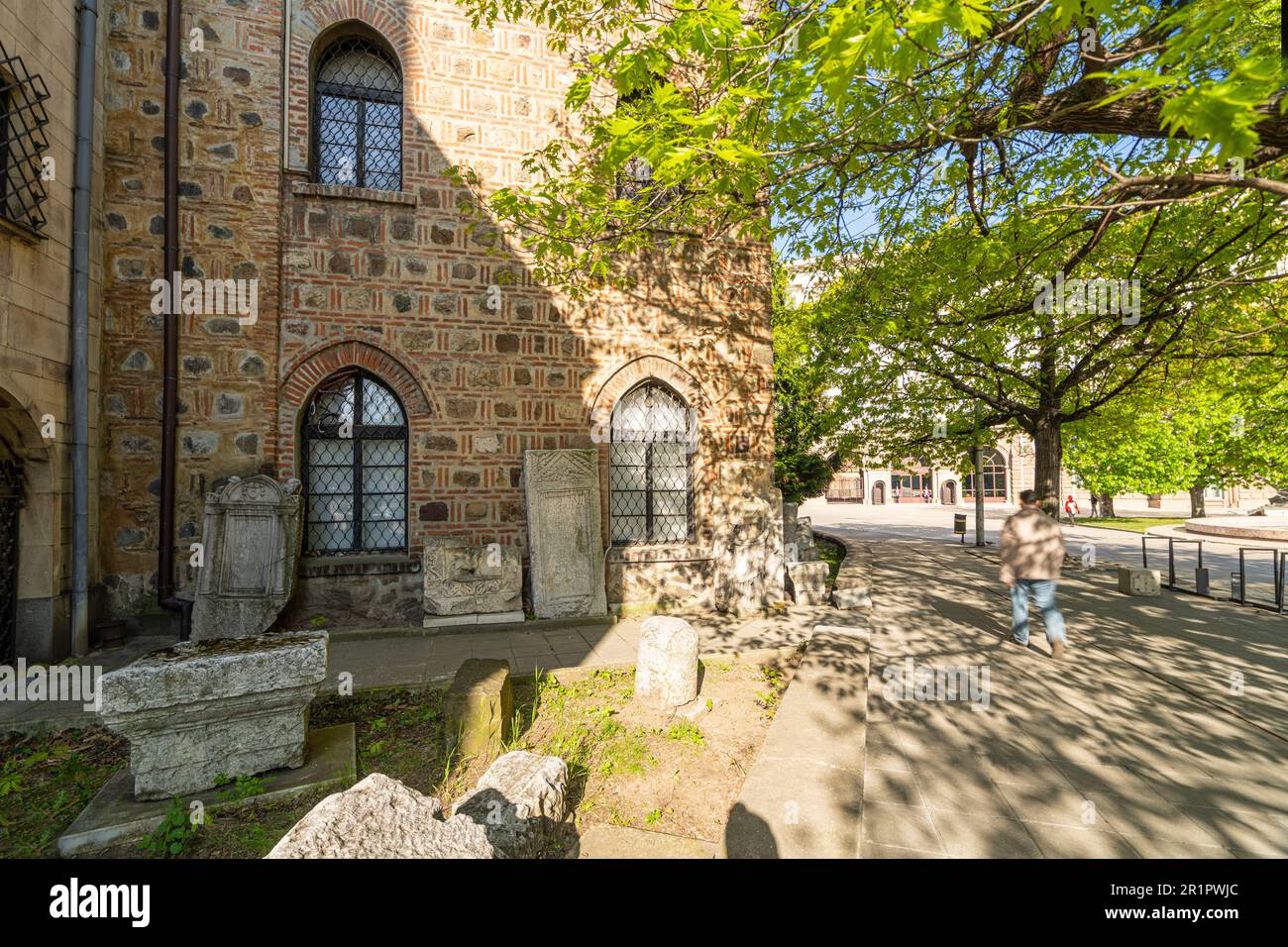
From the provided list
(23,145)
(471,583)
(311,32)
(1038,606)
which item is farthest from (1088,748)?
(311,32)

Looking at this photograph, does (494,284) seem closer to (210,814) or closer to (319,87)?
(319,87)

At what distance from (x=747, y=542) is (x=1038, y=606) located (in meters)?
3.53

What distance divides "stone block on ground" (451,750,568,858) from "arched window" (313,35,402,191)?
24.2 feet

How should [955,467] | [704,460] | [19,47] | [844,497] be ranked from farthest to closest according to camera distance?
[844,497] → [955,467] → [704,460] → [19,47]

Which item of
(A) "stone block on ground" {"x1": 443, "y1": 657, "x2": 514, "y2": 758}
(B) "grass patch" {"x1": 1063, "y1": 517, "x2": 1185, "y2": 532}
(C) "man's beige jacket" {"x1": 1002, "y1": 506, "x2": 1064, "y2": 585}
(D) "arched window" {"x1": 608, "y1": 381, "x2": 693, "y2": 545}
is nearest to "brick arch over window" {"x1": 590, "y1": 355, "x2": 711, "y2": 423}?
(D) "arched window" {"x1": 608, "y1": 381, "x2": 693, "y2": 545}

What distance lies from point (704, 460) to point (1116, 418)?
10.2 metres

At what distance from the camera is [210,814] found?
118 inches

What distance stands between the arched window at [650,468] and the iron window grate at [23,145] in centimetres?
641

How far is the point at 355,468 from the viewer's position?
22.4ft

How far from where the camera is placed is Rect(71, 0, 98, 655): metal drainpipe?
5457mm

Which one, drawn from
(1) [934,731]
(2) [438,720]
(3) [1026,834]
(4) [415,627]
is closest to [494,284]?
(4) [415,627]

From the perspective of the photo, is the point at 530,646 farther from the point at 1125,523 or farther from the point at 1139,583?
the point at 1125,523

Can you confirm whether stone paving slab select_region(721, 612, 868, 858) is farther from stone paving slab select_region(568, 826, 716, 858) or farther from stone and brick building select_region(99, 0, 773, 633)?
stone and brick building select_region(99, 0, 773, 633)

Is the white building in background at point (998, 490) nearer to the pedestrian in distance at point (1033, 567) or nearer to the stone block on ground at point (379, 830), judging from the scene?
the pedestrian in distance at point (1033, 567)
